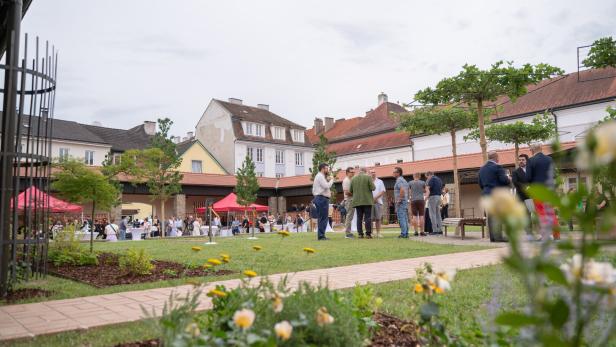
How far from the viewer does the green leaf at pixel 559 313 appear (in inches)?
37.2

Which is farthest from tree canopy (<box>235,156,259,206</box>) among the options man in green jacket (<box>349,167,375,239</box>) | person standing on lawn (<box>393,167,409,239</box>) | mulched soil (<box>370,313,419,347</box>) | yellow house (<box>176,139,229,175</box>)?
mulched soil (<box>370,313,419,347</box>)

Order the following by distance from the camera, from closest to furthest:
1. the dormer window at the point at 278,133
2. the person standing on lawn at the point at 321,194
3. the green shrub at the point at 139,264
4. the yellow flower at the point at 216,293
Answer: the yellow flower at the point at 216,293
the green shrub at the point at 139,264
the person standing on lawn at the point at 321,194
the dormer window at the point at 278,133

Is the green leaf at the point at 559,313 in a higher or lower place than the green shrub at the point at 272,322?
higher

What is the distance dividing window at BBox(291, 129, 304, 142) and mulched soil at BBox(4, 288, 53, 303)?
181ft

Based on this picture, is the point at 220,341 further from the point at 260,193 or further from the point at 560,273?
the point at 260,193

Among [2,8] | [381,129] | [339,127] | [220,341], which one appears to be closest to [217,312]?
[220,341]

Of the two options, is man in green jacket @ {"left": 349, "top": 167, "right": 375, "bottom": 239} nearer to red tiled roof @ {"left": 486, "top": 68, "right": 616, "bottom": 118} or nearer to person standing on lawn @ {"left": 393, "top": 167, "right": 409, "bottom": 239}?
person standing on lawn @ {"left": 393, "top": 167, "right": 409, "bottom": 239}

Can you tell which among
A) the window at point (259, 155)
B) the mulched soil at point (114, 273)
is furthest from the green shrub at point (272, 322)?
the window at point (259, 155)

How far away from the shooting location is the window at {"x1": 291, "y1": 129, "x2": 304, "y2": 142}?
60406 mm

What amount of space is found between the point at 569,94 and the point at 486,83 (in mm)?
31695

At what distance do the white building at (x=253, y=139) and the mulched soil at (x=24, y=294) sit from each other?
158 feet

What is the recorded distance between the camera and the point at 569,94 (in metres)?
39.9

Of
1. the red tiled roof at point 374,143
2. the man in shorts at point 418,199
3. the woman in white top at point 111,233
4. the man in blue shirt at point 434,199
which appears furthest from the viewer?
the red tiled roof at point 374,143

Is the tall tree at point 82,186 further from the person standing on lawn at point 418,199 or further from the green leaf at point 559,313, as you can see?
the green leaf at point 559,313
